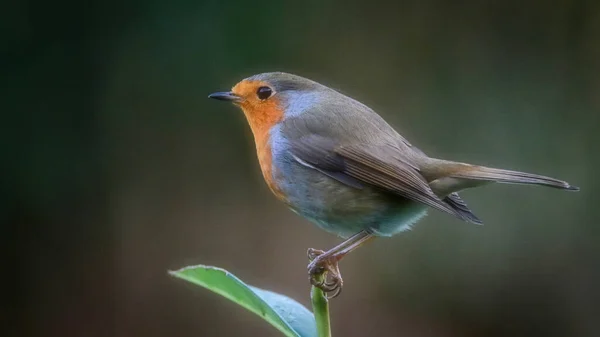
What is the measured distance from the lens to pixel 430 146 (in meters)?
5.38

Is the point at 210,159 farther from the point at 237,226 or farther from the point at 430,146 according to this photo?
the point at 430,146

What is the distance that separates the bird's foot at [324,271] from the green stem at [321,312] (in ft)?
0.16

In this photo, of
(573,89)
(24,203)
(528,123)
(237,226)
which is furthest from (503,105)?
(24,203)

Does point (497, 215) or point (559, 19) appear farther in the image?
point (559, 19)

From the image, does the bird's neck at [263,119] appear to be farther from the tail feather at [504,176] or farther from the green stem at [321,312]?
the green stem at [321,312]

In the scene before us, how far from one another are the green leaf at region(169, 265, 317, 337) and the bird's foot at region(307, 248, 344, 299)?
0.29 ft

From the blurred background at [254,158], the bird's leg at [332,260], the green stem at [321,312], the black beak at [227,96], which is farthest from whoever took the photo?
the blurred background at [254,158]

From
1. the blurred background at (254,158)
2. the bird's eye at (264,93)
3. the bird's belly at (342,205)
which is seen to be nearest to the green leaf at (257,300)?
the bird's belly at (342,205)

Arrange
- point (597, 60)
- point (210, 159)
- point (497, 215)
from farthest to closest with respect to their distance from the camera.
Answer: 1. point (210, 159)
2. point (597, 60)
3. point (497, 215)

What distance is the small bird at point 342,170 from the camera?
7.80ft

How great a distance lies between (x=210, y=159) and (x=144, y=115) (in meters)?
0.60

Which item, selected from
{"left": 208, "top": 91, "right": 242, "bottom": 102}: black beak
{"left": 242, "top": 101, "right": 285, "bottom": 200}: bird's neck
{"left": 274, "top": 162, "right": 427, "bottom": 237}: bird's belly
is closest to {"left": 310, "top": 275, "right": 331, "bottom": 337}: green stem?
{"left": 274, "top": 162, "right": 427, "bottom": 237}: bird's belly

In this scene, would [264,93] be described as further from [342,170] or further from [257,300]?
[257,300]

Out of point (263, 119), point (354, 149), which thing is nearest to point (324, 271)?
point (354, 149)
